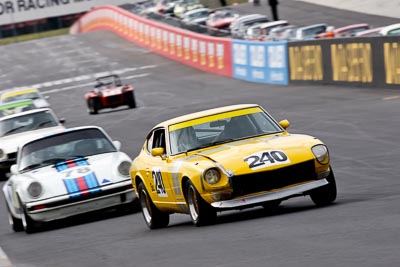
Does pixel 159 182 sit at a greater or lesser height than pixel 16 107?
greater

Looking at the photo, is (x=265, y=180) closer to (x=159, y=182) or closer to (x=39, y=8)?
(x=159, y=182)

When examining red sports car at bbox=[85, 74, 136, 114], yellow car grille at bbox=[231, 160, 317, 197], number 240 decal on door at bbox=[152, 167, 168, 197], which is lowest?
red sports car at bbox=[85, 74, 136, 114]

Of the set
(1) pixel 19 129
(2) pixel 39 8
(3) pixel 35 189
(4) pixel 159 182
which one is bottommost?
(2) pixel 39 8

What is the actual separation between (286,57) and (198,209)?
26892 millimetres

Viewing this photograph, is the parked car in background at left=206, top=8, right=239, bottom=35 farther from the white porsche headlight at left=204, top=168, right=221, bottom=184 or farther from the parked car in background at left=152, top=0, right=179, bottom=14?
the white porsche headlight at left=204, top=168, right=221, bottom=184

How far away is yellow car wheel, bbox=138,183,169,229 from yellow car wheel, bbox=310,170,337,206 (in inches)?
77.2

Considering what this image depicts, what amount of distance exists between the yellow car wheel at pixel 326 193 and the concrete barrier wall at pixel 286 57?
16.5 meters

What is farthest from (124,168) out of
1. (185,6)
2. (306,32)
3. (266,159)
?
(185,6)

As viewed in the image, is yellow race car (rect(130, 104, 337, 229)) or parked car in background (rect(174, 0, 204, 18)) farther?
parked car in background (rect(174, 0, 204, 18))

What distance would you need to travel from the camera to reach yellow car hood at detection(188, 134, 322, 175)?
34.1 feet

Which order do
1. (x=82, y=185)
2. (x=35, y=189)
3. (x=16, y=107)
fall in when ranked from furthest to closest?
(x=16, y=107) < (x=35, y=189) < (x=82, y=185)

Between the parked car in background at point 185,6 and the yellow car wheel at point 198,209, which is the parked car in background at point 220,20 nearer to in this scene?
the parked car in background at point 185,6

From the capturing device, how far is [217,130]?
11.5 meters

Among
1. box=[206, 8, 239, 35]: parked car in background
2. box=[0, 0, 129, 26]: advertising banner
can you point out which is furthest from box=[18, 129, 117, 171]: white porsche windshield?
box=[0, 0, 129, 26]: advertising banner
